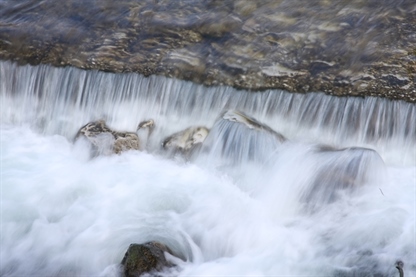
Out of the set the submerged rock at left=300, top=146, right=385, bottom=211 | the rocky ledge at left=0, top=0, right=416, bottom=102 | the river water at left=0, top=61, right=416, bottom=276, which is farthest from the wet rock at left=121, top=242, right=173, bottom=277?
the rocky ledge at left=0, top=0, right=416, bottom=102

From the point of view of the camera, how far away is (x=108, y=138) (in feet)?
27.0

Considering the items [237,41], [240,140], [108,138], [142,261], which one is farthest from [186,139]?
[142,261]

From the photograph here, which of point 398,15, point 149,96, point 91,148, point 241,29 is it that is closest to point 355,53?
point 398,15

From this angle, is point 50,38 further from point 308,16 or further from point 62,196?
point 308,16

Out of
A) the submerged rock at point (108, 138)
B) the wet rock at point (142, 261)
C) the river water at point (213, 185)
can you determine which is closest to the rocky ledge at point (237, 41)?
the river water at point (213, 185)

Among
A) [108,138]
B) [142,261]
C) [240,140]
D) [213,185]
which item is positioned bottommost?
[142,261]

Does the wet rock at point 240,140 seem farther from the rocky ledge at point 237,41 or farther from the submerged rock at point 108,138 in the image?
the submerged rock at point 108,138

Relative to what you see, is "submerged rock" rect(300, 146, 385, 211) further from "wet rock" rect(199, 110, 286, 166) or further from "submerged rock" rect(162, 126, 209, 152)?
"submerged rock" rect(162, 126, 209, 152)

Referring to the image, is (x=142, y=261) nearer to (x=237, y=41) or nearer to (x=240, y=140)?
(x=240, y=140)

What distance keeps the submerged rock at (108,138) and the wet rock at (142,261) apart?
2546 mm

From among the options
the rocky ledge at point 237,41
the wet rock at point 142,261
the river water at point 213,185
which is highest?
the rocky ledge at point 237,41

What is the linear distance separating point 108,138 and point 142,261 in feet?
9.72

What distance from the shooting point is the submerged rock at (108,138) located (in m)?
8.11

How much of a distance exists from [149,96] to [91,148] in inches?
49.1
